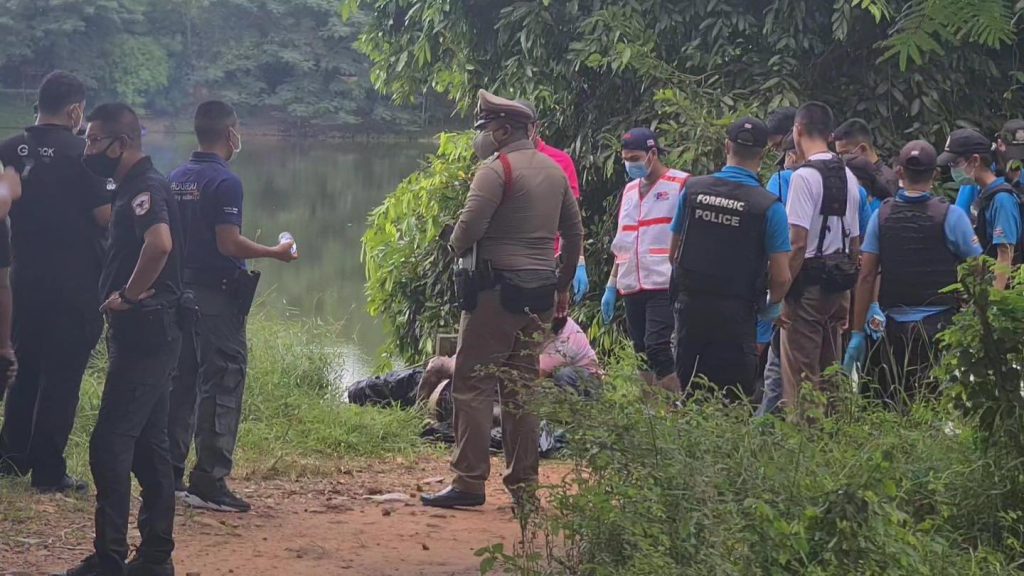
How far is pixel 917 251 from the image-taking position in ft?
21.2

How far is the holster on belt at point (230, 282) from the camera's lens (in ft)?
19.5

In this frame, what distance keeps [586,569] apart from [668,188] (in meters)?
3.79

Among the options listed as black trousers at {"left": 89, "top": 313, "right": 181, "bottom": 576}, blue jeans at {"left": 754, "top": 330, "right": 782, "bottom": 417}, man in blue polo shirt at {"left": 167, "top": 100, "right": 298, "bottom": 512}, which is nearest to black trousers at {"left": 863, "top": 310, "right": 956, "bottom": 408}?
blue jeans at {"left": 754, "top": 330, "right": 782, "bottom": 417}

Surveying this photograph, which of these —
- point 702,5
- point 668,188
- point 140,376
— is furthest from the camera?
point 702,5

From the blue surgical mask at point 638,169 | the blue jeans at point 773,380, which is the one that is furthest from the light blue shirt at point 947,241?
the blue surgical mask at point 638,169

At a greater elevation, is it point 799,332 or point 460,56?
point 460,56

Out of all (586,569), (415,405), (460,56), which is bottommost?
(415,405)

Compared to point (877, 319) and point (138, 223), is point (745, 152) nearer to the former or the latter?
point (877, 319)

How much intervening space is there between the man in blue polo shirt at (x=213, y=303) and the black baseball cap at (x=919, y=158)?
294 cm

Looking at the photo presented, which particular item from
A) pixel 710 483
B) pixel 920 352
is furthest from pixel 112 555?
pixel 920 352

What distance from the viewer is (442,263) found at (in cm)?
1098

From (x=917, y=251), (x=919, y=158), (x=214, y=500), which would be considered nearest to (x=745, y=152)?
(x=919, y=158)

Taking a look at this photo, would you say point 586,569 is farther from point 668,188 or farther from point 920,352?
point 668,188

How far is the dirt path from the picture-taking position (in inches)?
207
